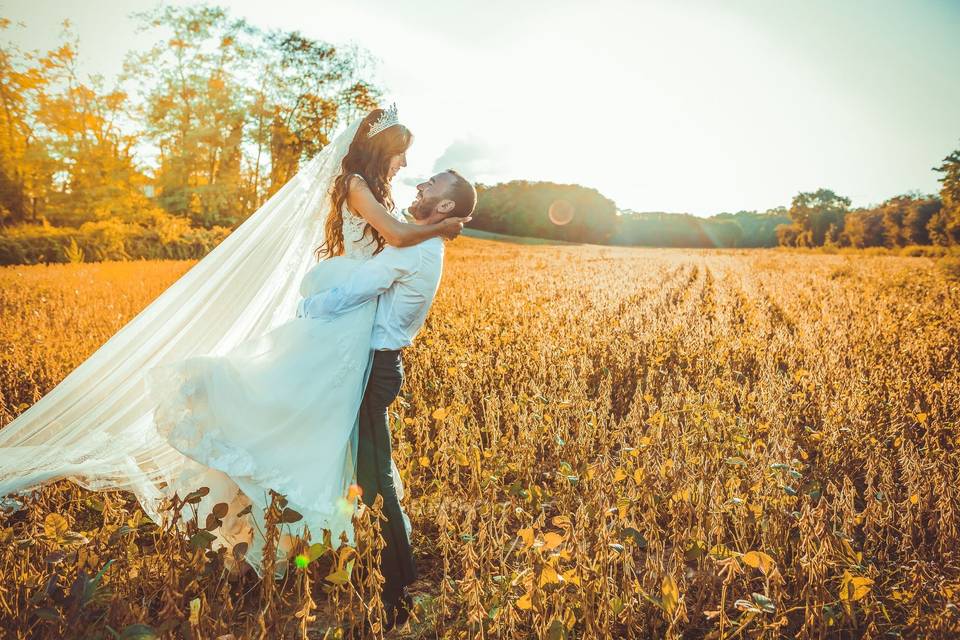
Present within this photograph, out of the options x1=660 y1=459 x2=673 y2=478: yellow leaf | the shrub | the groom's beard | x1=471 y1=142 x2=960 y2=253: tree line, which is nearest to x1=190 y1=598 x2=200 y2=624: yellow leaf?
the groom's beard

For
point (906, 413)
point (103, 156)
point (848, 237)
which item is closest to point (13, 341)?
point (906, 413)

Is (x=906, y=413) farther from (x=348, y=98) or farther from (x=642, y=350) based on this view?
(x=348, y=98)

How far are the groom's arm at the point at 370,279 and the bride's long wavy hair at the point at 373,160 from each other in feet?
0.77

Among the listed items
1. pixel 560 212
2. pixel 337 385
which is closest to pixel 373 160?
pixel 337 385

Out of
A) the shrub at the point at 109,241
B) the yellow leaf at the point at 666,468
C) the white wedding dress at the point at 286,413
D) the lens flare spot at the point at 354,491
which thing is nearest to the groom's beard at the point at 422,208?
the white wedding dress at the point at 286,413

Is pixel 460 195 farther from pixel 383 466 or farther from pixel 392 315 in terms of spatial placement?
pixel 383 466

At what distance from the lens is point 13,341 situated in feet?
21.5

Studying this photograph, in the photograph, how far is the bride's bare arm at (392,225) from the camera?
96.4 inches

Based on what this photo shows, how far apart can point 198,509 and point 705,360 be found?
5.29 meters

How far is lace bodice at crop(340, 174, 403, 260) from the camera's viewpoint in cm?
268

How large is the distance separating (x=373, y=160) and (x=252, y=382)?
1.18 meters

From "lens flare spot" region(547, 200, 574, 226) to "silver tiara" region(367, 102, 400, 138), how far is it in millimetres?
88716

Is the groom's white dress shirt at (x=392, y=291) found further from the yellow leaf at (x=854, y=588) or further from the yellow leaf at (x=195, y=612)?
the yellow leaf at (x=854, y=588)

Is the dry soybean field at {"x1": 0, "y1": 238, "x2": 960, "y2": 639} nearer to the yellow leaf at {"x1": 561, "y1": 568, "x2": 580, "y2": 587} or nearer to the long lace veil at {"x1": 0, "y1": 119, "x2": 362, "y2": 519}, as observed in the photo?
the yellow leaf at {"x1": 561, "y1": 568, "x2": 580, "y2": 587}
